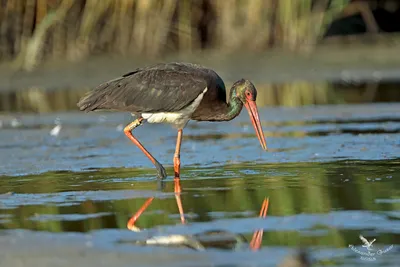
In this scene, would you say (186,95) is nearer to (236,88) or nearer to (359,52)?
(236,88)

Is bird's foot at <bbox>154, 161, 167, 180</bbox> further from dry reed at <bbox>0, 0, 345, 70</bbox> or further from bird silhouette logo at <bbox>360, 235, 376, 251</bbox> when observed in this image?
dry reed at <bbox>0, 0, 345, 70</bbox>

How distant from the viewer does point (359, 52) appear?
19750mm

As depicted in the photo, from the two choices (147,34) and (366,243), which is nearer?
(366,243)

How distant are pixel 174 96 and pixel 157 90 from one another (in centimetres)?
19

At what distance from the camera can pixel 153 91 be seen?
9883mm

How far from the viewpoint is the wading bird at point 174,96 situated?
9.72m

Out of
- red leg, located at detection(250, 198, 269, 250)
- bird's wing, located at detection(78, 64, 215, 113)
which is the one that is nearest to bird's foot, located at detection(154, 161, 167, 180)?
bird's wing, located at detection(78, 64, 215, 113)

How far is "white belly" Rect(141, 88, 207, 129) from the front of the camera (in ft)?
32.1

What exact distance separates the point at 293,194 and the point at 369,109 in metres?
6.43

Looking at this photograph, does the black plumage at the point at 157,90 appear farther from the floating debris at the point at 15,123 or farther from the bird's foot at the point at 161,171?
the floating debris at the point at 15,123

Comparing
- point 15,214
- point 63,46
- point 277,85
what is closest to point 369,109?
point 277,85

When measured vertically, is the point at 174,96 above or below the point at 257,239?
below

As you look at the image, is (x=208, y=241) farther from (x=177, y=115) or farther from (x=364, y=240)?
(x=177, y=115)

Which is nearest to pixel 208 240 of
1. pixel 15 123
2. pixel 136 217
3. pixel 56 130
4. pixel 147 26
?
pixel 136 217
